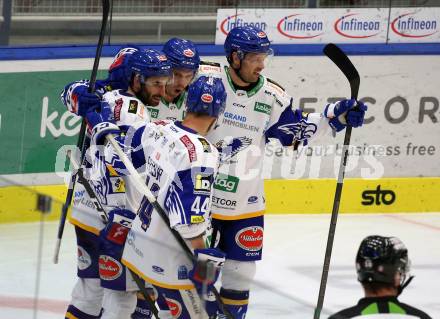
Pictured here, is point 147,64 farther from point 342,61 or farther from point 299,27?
point 299,27

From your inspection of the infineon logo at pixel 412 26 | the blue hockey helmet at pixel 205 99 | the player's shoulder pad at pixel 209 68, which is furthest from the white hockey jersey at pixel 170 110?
the infineon logo at pixel 412 26

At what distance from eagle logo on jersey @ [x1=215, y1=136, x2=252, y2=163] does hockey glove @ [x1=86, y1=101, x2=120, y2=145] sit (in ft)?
2.23

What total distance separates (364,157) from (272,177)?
724 millimetres

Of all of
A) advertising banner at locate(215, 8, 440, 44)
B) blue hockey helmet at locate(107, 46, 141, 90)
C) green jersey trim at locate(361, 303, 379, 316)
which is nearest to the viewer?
green jersey trim at locate(361, 303, 379, 316)

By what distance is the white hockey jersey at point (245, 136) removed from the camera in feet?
16.7

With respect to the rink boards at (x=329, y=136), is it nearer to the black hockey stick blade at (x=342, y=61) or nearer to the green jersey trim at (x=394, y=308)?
the black hockey stick blade at (x=342, y=61)

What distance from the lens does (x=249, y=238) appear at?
16.6 feet

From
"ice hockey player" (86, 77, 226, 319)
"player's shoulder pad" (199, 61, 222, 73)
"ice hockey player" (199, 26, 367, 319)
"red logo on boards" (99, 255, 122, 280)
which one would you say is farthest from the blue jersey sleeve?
"player's shoulder pad" (199, 61, 222, 73)

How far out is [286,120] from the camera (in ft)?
16.9

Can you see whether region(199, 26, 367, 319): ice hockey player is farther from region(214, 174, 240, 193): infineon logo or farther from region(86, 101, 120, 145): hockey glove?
region(86, 101, 120, 145): hockey glove

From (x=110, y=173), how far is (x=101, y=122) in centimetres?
22

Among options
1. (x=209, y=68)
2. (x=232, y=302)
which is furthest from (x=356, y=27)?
(x=232, y=302)

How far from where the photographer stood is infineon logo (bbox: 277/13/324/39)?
777 cm

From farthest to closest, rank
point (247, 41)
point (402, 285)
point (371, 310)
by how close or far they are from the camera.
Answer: point (247, 41) < point (402, 285) < point (371, 310)
